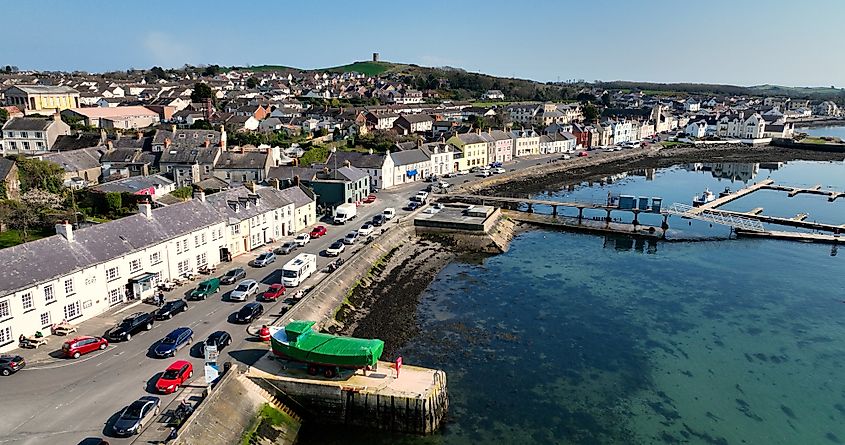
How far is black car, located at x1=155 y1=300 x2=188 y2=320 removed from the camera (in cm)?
2688

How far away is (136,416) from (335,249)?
69.3 ft

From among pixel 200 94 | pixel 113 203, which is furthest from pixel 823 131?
pixel 113 203

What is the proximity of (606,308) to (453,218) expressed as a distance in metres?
18.9

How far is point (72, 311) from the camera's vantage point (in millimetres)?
25969

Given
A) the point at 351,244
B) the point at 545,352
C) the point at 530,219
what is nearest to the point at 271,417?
the point at 545,352

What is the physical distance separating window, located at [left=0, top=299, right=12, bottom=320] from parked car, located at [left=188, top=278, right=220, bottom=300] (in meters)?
8.06

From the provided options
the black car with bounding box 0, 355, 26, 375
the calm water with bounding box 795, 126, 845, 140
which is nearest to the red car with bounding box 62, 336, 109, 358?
the black car with bounding box 0, 355, 26, 375

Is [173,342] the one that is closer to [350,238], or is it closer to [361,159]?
[350,238]

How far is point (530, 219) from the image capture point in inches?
2237

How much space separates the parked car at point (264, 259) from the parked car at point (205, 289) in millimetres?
4616

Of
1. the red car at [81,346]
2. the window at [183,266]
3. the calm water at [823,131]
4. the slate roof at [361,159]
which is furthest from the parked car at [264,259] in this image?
the calm water at [823,131]

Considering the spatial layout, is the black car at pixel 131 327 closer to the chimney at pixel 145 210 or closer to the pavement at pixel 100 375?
the pavement at pixel 100 375

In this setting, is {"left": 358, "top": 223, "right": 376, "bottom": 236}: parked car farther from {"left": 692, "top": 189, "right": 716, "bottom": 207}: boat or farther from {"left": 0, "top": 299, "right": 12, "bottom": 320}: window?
{"left": 692, "top": 189, "right": 716, "bottom": 207}: boat

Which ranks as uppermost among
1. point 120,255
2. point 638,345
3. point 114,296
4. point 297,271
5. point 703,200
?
point 120,255
